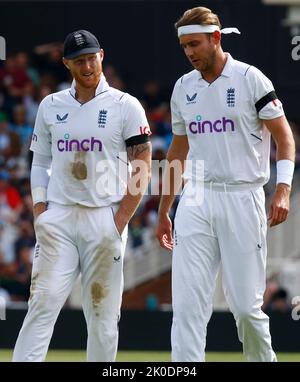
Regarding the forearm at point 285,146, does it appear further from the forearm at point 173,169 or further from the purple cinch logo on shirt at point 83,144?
the purple cinch logo on shirt at point 83,144

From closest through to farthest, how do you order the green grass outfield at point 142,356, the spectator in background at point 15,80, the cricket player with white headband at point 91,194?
the cricket player with white headband at point 91,194 → the green grass outfield at point 142,356 → the spectator in background at point 15,80

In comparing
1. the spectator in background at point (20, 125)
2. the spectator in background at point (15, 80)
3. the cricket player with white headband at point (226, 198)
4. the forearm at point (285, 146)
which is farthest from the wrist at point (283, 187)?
the spectator in background at point (15, 80)

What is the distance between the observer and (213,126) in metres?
8.41

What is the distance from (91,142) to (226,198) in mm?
1029

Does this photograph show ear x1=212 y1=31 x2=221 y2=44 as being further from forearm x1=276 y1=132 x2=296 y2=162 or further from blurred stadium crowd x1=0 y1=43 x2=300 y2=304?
blurred stadium crowd x1=0 y1=43 x2=300 y2=304

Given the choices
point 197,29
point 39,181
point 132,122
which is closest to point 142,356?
point 39,181

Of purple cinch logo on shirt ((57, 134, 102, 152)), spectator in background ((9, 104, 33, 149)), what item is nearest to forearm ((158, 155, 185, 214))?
purple cinch logo on shirt ((57, 134, 102, 152))

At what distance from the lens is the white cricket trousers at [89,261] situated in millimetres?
8586

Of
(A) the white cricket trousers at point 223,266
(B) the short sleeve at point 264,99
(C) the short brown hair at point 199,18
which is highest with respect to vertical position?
(C) the short brown hair at point 199,18

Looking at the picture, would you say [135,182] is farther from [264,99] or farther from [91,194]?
[264,99]

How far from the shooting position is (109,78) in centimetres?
1934

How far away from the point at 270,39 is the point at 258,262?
10690 millimetres
